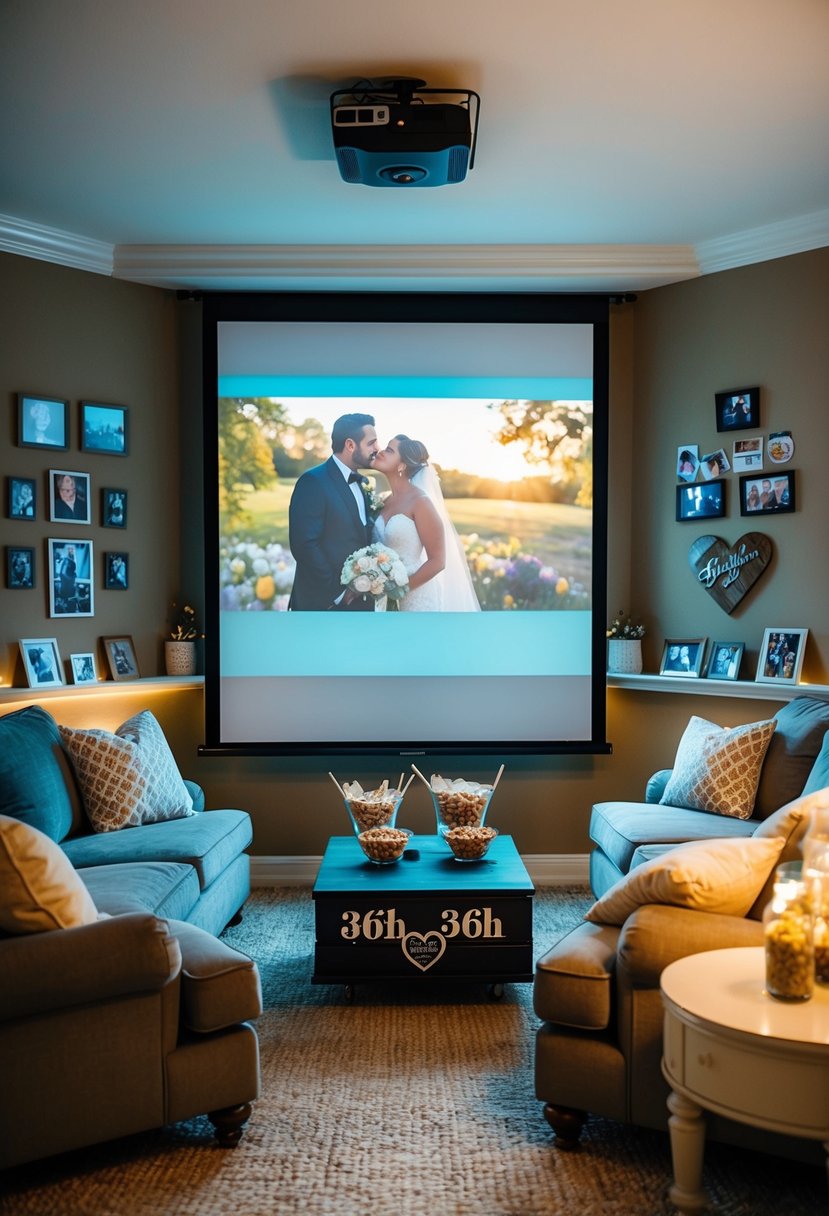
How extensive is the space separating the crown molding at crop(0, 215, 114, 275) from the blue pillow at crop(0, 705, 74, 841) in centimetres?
211

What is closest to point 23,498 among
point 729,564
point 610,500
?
point 610,500

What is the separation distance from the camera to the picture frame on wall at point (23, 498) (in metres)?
4.55

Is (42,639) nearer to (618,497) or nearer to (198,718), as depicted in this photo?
(198,718)

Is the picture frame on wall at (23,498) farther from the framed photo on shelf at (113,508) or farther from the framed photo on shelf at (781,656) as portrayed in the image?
the framed photo on shelf at (781,656)

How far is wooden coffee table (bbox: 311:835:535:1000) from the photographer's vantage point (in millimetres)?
3486

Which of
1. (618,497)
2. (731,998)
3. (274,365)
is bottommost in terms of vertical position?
(731,998)

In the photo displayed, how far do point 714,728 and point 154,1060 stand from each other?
2.75m

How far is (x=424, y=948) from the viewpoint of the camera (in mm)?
3510

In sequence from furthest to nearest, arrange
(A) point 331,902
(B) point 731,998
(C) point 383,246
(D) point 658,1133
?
(C) point 383,246 → (A) point 331,902 → (D) point 658,1133 → (B) point 731,998

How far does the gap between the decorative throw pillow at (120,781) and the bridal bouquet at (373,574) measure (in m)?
1.36

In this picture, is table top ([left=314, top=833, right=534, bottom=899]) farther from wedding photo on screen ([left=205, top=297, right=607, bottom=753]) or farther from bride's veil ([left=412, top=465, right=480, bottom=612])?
bride's veil ([left=412, top=465, right=480, bottom=612])

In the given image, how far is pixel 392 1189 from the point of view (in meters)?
2.45

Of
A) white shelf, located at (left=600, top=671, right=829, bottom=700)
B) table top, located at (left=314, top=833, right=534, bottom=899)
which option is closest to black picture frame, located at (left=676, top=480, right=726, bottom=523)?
white shelf, located at (left=600, top=671, right=829, bottom=700)

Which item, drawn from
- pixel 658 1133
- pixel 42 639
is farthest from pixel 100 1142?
pixel 42 639
